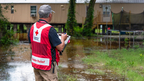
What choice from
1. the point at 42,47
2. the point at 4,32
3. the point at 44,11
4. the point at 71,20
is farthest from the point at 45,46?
the point at 71,20

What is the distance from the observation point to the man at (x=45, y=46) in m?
2.52

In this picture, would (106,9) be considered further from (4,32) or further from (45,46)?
(45,46)

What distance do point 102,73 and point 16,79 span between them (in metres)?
2.04

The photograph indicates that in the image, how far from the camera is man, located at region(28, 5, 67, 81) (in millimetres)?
2516

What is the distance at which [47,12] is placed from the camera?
2.62m

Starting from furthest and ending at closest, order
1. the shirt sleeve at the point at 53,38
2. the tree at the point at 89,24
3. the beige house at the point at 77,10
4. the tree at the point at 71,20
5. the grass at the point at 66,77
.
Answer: the beige house at the point at 77,10
the tree at the point at 89,24
the tree at the point at 71,20
the grass at the point at 66,77
the shirt sleeve at the point at 53,38

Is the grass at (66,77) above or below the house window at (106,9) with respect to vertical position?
below

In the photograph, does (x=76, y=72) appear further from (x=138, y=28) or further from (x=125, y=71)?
(x=138, y=28)

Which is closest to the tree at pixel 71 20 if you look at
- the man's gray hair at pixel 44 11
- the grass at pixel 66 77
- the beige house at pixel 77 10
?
the beige house at pixel 77 10

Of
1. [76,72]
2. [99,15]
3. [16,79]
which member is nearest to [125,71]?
[76,72]

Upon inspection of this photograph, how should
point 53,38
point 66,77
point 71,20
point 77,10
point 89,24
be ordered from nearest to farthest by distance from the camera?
1. point 53,38
2. point 66,77
3. point 71,20
4. point 89,24
5. point 77,10

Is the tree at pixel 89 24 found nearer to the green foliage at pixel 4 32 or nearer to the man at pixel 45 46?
the green foliage at pixel 4 32

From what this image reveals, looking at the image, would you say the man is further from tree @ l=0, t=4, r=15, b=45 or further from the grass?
tree @ l=0, t=4, r=15, b=45

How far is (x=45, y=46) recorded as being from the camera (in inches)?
99.7
